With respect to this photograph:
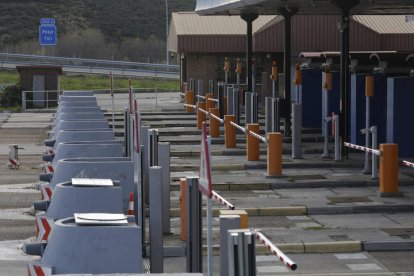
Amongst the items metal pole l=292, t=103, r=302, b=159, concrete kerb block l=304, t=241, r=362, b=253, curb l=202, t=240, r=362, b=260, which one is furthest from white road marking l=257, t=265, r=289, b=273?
metal pole l=292, t=103, r=302, b=159

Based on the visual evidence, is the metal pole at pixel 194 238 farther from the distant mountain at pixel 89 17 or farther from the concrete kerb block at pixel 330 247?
the distant mountain at pixel 89 17

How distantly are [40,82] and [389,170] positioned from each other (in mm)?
38515

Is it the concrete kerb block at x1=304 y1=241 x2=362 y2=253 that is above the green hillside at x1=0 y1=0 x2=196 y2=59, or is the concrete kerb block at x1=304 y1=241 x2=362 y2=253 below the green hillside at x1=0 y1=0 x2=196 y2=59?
below

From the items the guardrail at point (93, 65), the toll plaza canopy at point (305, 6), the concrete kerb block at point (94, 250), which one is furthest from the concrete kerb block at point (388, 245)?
the guardrail at point (93, 65)

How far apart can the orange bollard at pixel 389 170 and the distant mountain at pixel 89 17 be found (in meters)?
95.3

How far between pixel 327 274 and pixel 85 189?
14.0 feet

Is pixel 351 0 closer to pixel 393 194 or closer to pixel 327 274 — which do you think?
pixel 393 194

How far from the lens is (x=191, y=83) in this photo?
1758 inches

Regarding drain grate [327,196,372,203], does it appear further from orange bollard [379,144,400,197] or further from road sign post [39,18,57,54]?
road sign post [39,18,57,54]

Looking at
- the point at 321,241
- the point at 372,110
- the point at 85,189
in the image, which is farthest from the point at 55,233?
the point at 372,110

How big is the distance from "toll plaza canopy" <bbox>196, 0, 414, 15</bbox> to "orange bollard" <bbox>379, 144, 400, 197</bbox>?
6339 mm

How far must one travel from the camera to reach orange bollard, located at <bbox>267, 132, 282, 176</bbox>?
2125 cm

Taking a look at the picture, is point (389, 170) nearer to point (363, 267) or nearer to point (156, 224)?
point (363, 267)

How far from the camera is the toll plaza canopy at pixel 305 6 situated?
25897 millimetres
